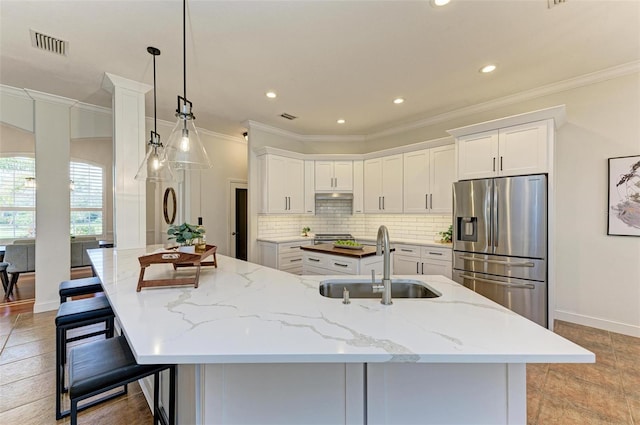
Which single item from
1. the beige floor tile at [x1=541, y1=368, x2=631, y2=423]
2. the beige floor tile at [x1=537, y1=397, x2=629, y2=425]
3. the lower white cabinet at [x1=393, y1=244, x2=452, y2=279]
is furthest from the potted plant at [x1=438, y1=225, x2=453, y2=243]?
the beige floor tile at [x1=537, y1=397, x2=629, y2=425]

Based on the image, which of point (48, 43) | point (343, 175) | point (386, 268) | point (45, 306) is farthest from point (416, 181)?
point (45, 306)

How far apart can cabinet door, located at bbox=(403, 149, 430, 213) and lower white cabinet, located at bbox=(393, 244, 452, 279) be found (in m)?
0.66

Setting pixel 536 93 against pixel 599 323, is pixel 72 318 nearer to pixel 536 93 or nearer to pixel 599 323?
pixel 599 323

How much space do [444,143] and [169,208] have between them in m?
5.00

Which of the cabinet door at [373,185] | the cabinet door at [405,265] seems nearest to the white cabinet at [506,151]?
the cabinet door at [405,265]

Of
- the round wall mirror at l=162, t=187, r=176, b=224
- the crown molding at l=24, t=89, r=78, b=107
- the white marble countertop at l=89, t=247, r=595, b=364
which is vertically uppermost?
the crown molding at l=24, t=89, r=78, b=107

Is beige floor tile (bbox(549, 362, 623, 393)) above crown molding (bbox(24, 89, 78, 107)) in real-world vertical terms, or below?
below

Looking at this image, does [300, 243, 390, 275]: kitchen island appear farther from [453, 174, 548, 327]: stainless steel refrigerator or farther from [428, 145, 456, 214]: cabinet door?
[428, 145, 456, 214]: cabinet door

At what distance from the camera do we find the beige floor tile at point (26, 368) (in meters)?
2.29

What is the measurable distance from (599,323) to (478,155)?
237 cm

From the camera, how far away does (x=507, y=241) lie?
3127 mm

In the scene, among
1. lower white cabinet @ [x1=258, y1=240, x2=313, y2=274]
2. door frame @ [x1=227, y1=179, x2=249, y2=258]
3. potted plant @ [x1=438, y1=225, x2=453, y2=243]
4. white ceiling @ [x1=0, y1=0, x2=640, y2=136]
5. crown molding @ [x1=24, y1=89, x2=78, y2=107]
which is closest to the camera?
white ceiling @ [x1=0, y1=0, x2=640, y2=136]

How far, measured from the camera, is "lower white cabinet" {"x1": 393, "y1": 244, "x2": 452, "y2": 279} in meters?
3.95

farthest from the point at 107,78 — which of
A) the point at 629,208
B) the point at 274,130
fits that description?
the point at 629,208
